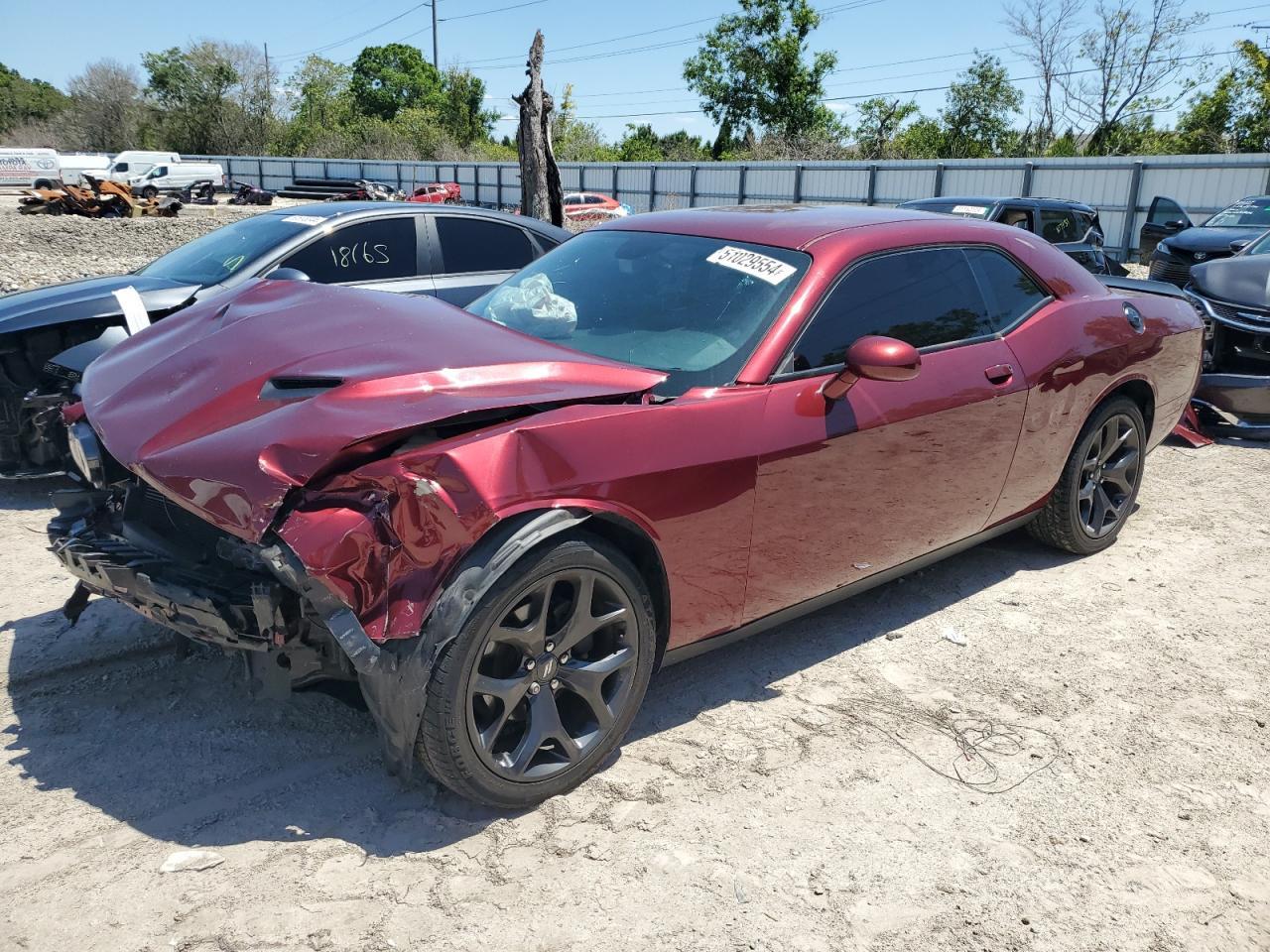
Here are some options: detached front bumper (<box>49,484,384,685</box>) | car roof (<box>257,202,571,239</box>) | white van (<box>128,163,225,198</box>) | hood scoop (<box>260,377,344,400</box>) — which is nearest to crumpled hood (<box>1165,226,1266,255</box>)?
car roof (<box>257,202,571,239</box>)

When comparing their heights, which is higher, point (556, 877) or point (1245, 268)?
point (1245, 268)

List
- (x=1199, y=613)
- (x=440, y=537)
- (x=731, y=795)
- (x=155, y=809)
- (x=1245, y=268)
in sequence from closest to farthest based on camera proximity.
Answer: (x=440, y=537), (x=155, y=809), (x=731, y=795), (x=1199, y=613), (x=1245, y=268)

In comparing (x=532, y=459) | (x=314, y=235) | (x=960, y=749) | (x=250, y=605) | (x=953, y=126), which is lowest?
(x=960, y=749)

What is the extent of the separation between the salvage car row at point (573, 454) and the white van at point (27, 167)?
4904cm

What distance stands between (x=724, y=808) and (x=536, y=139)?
10303 mm

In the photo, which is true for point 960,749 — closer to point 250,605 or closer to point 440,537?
point 440,537

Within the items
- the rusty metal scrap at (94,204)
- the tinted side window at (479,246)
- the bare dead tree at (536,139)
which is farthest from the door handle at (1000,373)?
the rusty metal scrap at (94,204)

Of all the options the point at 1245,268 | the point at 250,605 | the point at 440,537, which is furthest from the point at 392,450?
the point at 1245,268

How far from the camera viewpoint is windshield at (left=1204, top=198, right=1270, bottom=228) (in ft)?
45.5

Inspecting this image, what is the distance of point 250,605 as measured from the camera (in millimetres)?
2561

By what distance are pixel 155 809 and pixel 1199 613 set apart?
4.28 m

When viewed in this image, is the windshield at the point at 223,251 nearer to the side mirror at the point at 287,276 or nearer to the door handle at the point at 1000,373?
the side mirror at the point at 287,276

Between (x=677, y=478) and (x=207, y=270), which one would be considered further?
(x=207, y=270)

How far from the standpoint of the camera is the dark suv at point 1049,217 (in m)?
10.8
